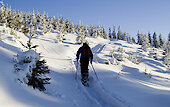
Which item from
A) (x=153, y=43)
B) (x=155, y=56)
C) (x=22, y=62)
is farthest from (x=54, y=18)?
(x=22, y=62)

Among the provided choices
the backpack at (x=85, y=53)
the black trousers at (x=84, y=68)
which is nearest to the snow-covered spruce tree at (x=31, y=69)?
the black trousers at (x=84, y=68)

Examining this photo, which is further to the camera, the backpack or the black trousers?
the backpack

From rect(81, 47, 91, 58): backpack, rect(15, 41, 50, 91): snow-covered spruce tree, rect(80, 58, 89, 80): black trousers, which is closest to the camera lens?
rect(15, 41, 50, 91): snow-covered spruce tree

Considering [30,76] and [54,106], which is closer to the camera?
[54,106]

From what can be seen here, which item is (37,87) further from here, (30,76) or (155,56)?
(155,56)

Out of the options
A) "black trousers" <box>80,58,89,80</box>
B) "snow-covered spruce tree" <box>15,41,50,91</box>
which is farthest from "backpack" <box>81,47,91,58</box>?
"snow-covered spruce tree" <box>15,41,50,91</box>

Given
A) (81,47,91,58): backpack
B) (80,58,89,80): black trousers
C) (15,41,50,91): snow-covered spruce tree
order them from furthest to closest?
(81,47,91,58): backpack < (80,58,89,80): black trousers < (15,41,50,91): snow-covered spruce tree

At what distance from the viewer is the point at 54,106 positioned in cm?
307

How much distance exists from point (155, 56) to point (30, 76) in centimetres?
5404

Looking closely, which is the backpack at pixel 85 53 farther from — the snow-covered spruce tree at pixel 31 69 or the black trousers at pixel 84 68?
the snow-covered spruce tree at pixel 31 69

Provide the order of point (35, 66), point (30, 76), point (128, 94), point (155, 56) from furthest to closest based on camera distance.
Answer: point (155, 56) < point (128, 94) < point (35, 66) < point (30, 76)

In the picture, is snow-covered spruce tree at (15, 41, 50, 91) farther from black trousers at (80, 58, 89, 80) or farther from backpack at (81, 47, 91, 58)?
backpack at (81, 47, 91, 58)

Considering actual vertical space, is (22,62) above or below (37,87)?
above

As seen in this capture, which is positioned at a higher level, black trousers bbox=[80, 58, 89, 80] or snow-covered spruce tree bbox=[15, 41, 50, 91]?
snow-covered spruce tree bbox=[15, 41, 50, 91]
